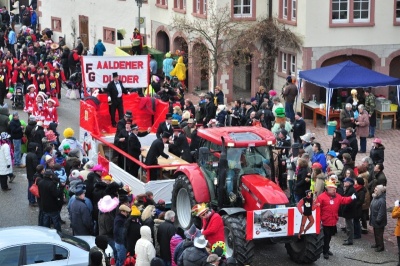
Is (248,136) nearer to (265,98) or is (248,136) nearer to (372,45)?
(265,98)

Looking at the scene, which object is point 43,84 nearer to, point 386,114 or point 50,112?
point 50,112

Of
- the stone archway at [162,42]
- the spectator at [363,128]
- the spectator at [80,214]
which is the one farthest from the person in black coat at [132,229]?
the stone archway at [162,42]

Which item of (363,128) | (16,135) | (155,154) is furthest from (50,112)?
(363,128)

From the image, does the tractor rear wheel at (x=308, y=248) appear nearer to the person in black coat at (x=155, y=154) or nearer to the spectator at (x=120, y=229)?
the spectator at (x=120, y=229)

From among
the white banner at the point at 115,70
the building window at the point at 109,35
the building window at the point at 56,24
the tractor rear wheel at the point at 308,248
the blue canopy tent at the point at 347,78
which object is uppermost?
the building window at the point at 56,24

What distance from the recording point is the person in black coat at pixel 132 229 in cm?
1906

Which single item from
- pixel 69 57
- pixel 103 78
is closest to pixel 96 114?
pixel 103 78

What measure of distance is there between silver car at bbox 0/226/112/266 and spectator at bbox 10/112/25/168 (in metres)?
9.88

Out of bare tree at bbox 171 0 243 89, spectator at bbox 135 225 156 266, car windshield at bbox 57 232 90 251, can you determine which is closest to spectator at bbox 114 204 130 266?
car windshield at bbox 57 232 90 251

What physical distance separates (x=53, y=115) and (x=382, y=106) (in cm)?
1030

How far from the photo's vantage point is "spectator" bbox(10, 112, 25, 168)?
92.6 feet

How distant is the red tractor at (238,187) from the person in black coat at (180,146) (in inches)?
122

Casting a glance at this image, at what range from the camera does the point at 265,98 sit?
102 ft

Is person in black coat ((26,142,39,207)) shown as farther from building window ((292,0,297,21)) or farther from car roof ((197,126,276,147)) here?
building window ((292,0,297,21))
